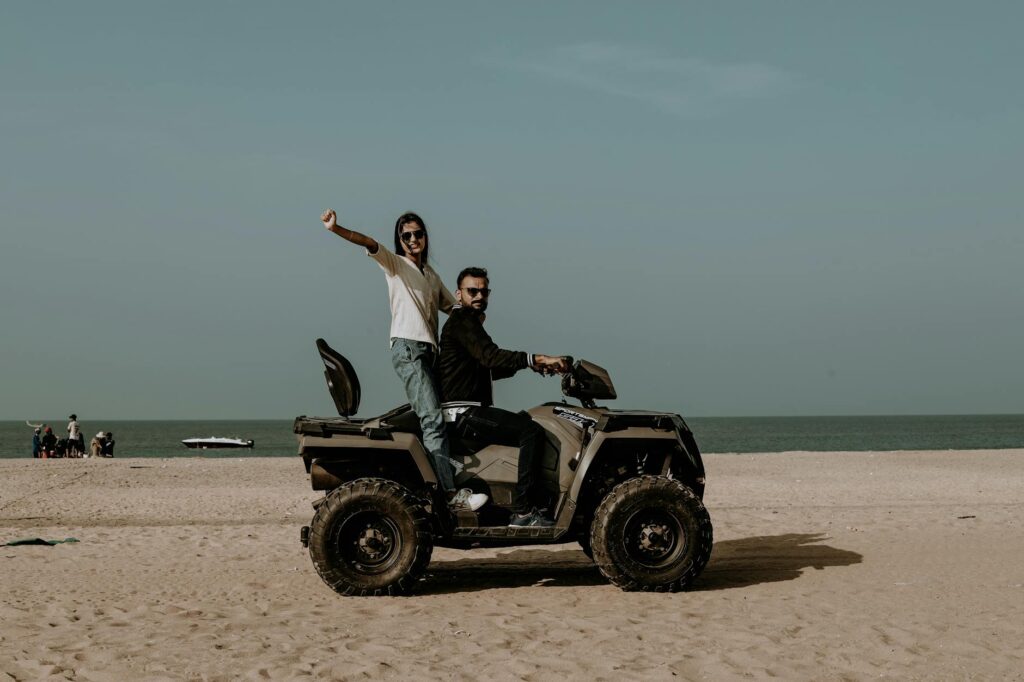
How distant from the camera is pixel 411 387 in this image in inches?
313

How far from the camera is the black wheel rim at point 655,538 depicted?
7852 millimetres

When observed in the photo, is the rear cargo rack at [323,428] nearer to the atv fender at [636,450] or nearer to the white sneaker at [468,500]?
the white sneaker at [468,500]

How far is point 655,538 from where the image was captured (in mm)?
7875

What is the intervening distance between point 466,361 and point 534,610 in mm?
1865

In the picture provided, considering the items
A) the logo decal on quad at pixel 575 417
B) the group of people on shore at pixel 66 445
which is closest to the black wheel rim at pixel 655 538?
the logo decal on quad at pixel 575 417

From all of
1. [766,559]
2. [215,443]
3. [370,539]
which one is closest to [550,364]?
[370,539]

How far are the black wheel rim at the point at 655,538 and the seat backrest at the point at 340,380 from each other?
2.22 m

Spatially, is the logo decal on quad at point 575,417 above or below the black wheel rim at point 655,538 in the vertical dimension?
above

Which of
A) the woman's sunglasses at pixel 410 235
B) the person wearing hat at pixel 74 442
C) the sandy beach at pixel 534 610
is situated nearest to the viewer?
the sandy beach at pixel 534 610

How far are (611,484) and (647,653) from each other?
87.1 inches

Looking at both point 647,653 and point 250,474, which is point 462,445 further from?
point 250,474

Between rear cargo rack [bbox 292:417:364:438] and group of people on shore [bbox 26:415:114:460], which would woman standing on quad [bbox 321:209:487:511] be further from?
group of people on shore [bbox 26:415:114:460]

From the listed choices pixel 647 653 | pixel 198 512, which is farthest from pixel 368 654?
pixel 198 512

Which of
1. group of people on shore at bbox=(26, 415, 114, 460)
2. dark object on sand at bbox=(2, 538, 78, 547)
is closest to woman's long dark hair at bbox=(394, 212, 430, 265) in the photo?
dark object on sand at bbox=(2, 538, 78, 547)
